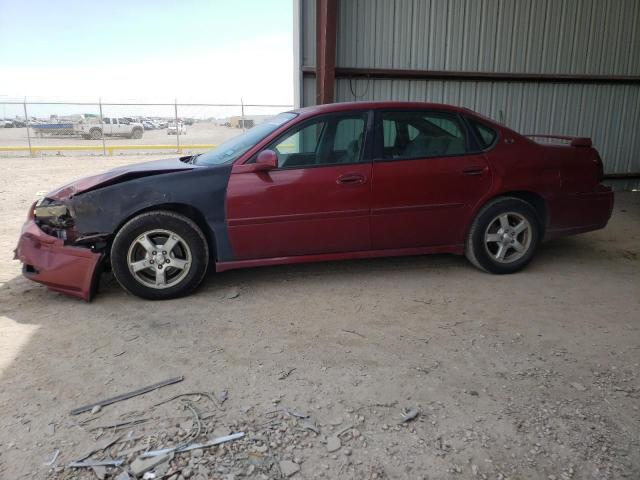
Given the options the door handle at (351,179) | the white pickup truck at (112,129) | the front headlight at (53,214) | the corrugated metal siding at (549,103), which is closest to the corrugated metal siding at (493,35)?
the corrugated metal siding at (549,103)

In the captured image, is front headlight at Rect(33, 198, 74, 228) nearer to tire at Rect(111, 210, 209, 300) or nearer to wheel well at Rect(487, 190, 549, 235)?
tire at Rect(111, 210, 209, 300)

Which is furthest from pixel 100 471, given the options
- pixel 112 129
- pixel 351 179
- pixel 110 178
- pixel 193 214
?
pixel 112 129

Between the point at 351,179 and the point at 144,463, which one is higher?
the point at 351,179

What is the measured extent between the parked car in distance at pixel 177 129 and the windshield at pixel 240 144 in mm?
17206

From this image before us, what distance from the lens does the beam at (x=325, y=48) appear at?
24.7 ft

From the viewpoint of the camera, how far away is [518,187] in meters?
4.78

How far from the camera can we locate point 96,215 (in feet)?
13.3

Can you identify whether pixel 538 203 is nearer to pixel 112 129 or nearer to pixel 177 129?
pixel 177 129

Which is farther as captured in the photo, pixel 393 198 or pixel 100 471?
pixel 393 198

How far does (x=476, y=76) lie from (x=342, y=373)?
7.28 metres

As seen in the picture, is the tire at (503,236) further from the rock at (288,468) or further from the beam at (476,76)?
the beam at (476,76)

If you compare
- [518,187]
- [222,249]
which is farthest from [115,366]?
[518,187]

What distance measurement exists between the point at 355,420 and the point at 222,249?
213cm

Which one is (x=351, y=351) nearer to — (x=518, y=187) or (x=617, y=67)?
(x=518, y=187)
